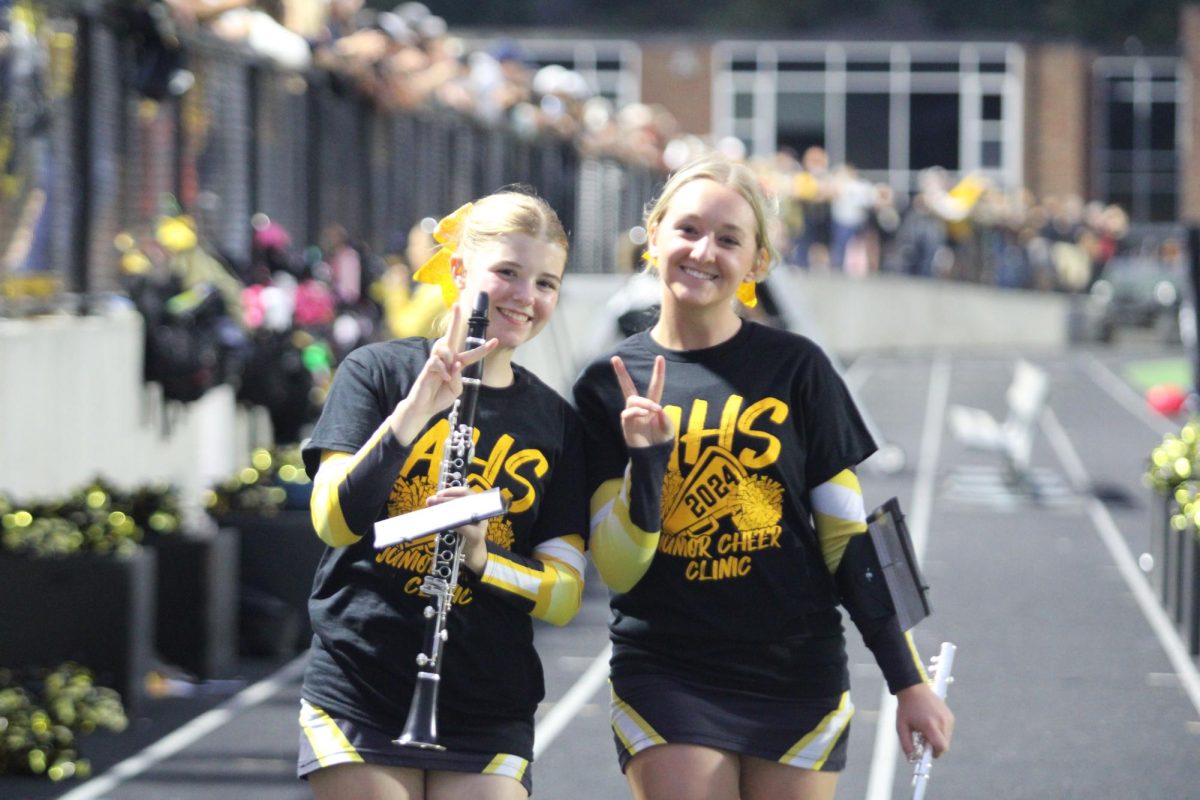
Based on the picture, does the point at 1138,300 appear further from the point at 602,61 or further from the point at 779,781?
the point at 779,781

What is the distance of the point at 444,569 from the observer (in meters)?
3.94

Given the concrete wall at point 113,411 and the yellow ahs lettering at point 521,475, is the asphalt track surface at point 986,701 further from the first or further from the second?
the yellow ahs lettering at point 521,475

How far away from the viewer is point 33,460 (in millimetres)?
10062

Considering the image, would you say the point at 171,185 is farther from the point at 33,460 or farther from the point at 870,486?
the point at 870,486

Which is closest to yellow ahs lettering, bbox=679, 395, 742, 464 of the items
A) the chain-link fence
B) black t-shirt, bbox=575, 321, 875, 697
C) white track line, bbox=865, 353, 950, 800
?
black t-shirt, bbox=575, 321, 875, 697

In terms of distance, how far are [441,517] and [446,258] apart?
0.75m

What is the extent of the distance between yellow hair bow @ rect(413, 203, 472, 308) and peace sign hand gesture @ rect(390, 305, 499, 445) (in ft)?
1.33

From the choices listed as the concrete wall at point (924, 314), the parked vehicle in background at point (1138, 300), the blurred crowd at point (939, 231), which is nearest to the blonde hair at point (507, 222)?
the blurred crowd at point (939, 231)

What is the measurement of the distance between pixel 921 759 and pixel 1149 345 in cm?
4142

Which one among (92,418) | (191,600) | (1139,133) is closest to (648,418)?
(191,600)

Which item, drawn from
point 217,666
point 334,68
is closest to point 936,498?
point 334,68

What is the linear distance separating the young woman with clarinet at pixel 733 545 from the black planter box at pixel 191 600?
558cm

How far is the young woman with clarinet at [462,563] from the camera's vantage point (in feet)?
13.2

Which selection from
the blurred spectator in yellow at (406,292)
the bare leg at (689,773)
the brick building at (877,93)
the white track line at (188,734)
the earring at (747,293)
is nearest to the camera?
the bare leg at (689,773)
